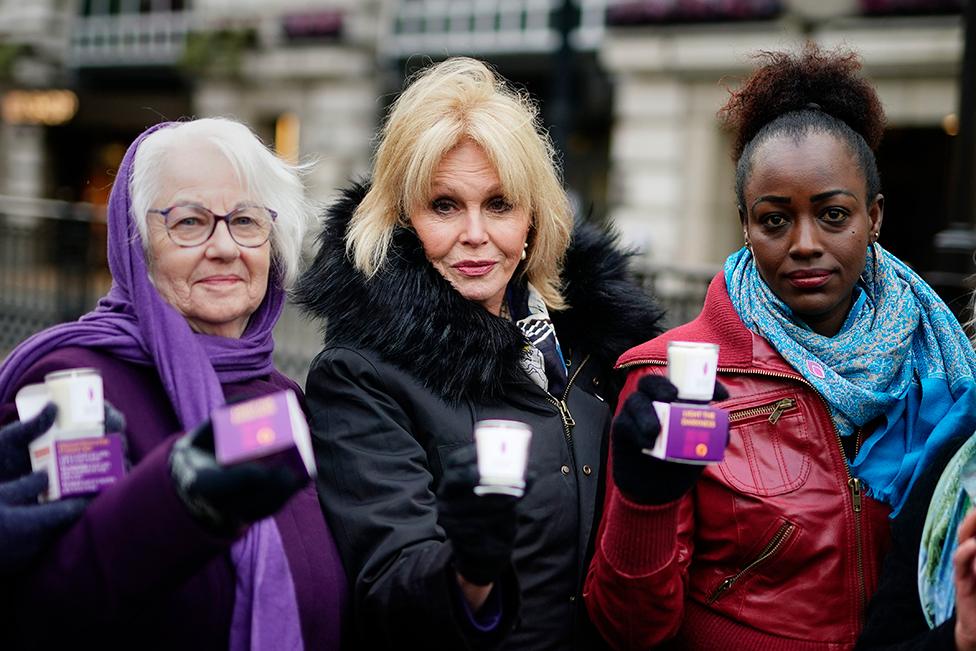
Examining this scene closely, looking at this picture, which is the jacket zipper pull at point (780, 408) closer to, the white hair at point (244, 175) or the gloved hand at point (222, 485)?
the gloved hand at point (222, 485)

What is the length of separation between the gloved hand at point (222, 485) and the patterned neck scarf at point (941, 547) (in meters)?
1.36

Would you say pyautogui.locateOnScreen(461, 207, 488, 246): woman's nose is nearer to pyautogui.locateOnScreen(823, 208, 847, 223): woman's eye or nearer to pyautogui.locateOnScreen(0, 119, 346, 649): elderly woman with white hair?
pyautogui.locateOnScreen(0, 119, 346, 649): elderly woman with white hair

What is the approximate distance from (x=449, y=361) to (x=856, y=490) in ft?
3.51

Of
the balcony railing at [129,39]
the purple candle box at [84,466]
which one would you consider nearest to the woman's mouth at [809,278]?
the purple candle box at [84,466]

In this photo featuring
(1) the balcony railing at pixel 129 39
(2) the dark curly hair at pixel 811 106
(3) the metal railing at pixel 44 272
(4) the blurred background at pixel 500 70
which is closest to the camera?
(2) the dark curly hair at pixel 811 106

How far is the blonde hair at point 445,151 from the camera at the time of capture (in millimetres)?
2775

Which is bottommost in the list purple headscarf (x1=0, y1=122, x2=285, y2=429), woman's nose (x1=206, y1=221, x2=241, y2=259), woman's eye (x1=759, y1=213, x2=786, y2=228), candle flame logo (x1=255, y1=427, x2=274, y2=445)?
candle flame logo (x1=255, y1=427, x2=274, y2=445)

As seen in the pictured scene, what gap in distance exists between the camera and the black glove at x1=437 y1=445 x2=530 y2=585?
2088 millimetres

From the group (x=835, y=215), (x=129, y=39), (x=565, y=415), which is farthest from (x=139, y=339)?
(x=129, y=39)

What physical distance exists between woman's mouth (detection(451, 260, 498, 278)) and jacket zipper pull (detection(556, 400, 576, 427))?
1.40 feet

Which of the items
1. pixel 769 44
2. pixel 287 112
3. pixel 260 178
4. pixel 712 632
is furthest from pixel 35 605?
pixel 287 112

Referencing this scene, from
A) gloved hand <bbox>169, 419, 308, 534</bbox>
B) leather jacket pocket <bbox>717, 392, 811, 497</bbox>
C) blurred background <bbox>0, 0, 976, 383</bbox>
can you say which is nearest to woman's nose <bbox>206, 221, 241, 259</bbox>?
gloved hand <bbox>169, 419, 308, 534</bbox>

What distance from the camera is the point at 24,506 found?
79.8 inches

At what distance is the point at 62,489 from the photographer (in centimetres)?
205
